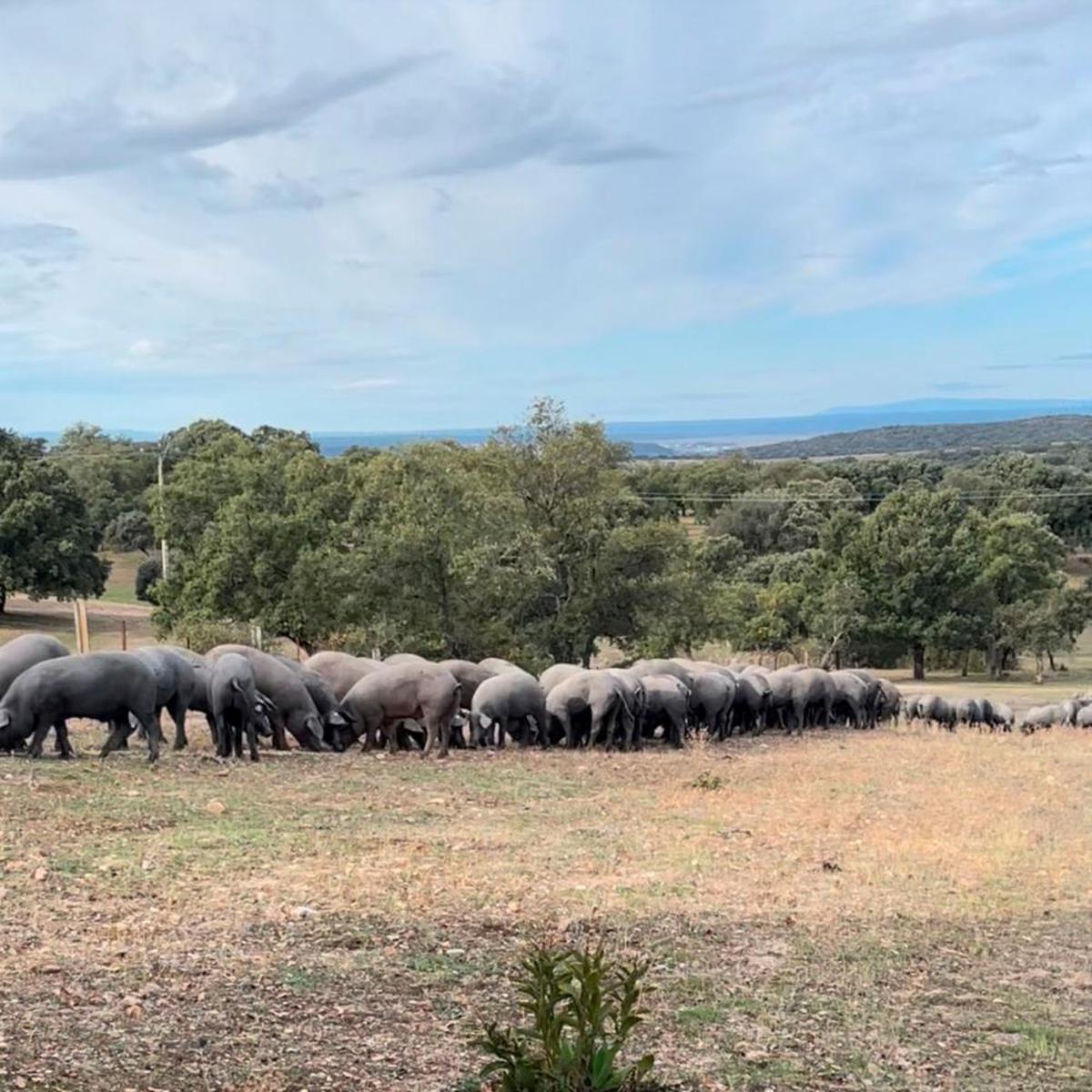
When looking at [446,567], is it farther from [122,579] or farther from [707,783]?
[122,579]

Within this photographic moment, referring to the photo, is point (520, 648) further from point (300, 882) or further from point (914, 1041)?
point (914, 1041)

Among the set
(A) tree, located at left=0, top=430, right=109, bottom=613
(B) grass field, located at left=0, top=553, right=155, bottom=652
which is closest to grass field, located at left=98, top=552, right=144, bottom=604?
(B) grass field, located at left=0, top=553, right=155, bottom=652

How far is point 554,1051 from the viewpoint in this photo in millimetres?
5422

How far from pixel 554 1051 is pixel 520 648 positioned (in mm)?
31878

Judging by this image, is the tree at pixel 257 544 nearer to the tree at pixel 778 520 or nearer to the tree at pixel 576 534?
the tree at pixel 576 534

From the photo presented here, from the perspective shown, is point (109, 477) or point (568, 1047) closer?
point (568, 1047)

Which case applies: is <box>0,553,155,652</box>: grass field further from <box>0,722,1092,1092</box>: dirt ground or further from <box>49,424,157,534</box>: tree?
<box>0,722,1092,1092</box>: dirt ground

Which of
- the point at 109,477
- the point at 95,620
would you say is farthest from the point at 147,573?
the point at 109,477

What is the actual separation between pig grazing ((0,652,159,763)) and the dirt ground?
0.58 m

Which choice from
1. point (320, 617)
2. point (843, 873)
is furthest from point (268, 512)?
point (843, 873)

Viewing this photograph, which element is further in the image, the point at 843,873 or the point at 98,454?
the point at 98,454

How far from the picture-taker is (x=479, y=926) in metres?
8.89

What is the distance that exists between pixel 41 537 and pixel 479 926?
145 ft

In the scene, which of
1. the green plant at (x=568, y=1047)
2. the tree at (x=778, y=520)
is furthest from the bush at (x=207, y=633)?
the tree at (x=778, y=520)
